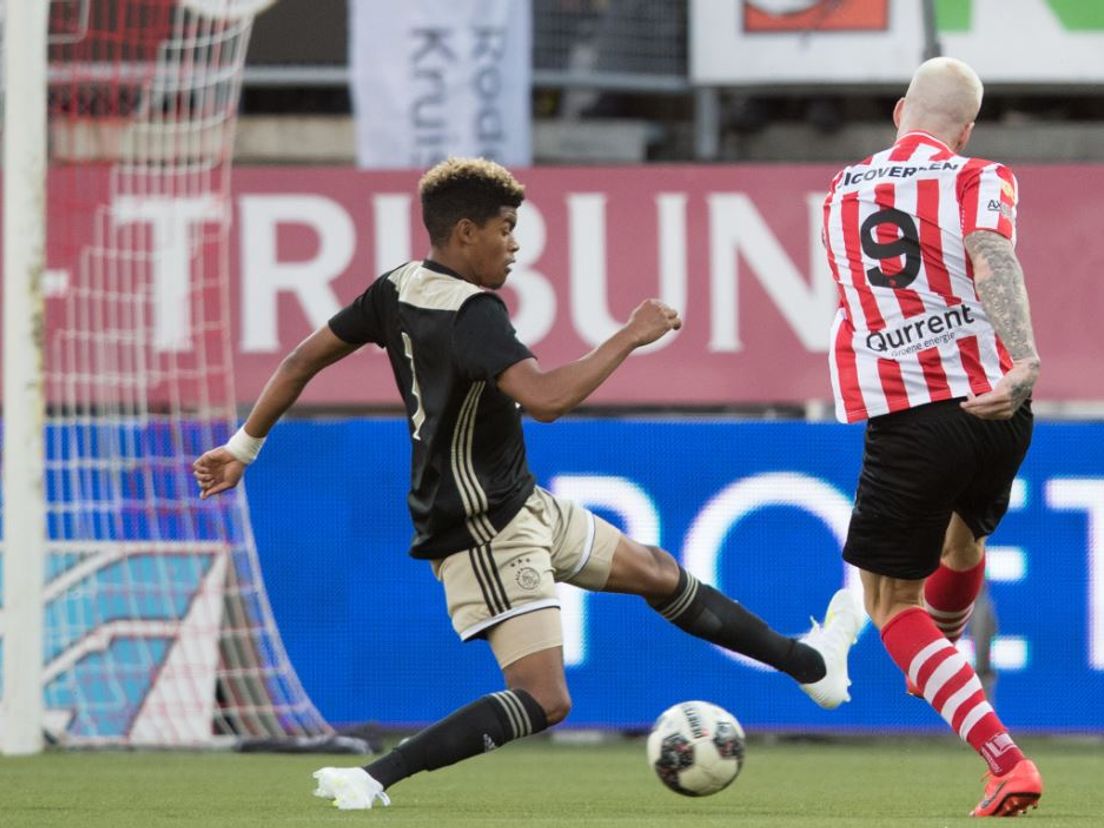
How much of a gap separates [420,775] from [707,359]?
3357mm

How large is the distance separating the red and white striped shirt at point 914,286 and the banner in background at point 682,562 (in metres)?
3.56

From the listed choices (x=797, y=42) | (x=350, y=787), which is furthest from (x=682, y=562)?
(x=797, y=42)

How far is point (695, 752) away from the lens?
5805 mm

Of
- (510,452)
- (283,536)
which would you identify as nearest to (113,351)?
(283,536)

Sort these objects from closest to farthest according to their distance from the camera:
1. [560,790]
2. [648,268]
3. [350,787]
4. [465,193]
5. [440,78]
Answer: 1. [350,787]
2. [465,193]
3. [560,790]
4. [648,268]
5. [440,78]

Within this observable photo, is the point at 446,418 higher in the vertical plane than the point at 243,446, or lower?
higher

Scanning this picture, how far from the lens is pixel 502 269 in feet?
19.3

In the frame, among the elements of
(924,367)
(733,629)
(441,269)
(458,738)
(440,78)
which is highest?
(440,78)

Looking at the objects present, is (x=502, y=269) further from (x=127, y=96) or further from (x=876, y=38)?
(x=876, y=38)

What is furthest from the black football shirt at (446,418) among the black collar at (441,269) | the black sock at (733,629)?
the black sock at (733,629)

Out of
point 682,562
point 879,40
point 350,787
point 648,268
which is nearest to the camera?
point 350,787

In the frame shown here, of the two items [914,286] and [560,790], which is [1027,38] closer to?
[560,790]

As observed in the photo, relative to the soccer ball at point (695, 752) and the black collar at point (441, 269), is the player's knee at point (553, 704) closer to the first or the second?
the soccer ball at point (695, 752)

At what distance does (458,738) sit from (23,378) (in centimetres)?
355
